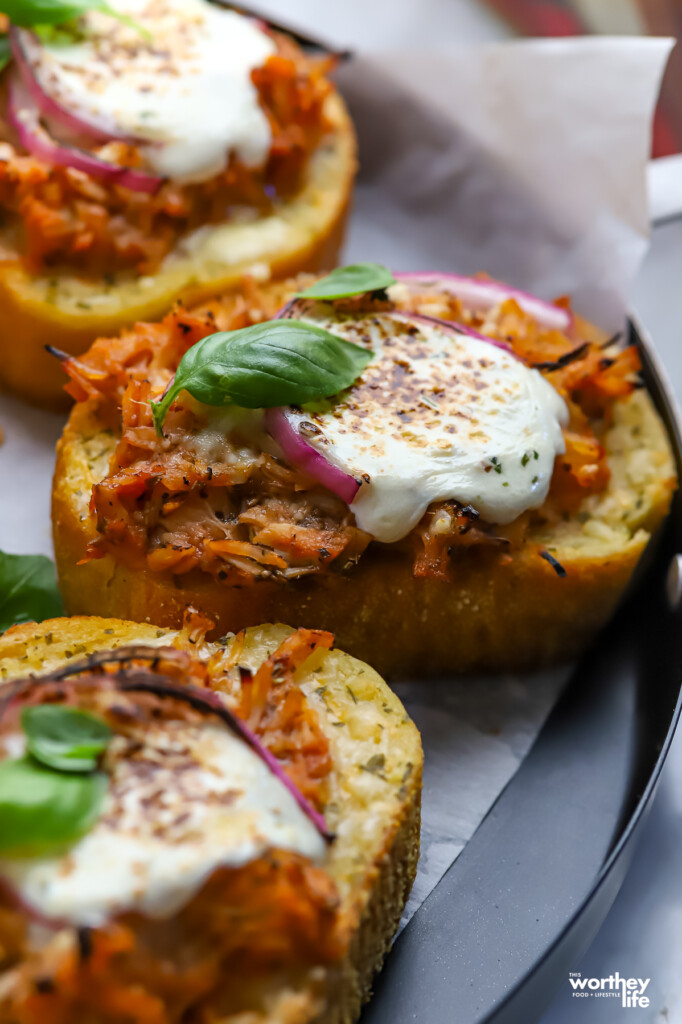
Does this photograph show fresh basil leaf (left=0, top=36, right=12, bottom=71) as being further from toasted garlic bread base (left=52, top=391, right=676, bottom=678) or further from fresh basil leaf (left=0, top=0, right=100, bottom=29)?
toasted garlic bread base (left=52, top=391, right=676, bottom=678)

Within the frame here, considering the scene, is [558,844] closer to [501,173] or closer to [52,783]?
[52,783]

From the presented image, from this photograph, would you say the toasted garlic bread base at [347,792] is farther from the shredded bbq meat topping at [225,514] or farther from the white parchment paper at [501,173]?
the white parchment paper at [501,173]

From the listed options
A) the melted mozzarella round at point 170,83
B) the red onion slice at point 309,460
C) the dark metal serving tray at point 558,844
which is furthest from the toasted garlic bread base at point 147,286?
the dark metal serving tray at point 558,844

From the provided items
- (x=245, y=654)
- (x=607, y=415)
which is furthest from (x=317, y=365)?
(x=607, y=415)

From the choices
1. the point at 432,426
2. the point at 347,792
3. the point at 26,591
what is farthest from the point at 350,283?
the point at 347,792

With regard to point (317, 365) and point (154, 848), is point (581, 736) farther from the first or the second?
point (154, 848)
